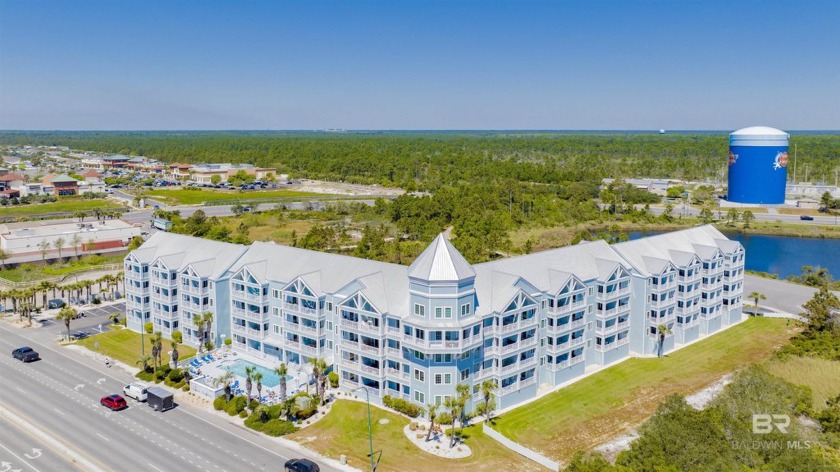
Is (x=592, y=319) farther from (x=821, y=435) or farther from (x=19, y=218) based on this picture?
(x=19, y=218)

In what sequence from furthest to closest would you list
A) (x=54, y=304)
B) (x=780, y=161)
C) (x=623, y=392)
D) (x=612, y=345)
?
(x=780, y=161) → (x=54, y=304) → (x=612, y=345) → (x=623, y=392)

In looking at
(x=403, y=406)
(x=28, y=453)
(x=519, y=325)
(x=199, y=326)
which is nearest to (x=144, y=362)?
(x=199, y=326)

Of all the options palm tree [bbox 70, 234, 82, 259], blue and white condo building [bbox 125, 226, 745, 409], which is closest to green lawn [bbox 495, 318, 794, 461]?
blue and white condo building [bbox 125, 226, 745, 409]

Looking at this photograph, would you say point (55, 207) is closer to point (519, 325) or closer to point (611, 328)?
point (519, 325)

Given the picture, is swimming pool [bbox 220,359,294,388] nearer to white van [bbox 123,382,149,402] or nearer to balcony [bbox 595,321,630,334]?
white van [bbox 123,382,149,402]

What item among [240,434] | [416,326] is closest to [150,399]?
[240,434]

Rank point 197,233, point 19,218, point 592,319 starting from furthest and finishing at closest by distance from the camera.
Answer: point 19,218
point 197,233
point 592,319
